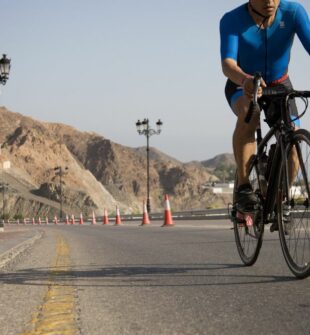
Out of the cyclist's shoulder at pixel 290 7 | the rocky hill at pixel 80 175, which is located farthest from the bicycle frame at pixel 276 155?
the rocky hill at pixel 80 175

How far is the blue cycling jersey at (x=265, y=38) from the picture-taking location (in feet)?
16.8

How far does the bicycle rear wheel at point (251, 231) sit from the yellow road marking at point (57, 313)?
1.64 metres

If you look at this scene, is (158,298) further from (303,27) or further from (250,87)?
(303,27)

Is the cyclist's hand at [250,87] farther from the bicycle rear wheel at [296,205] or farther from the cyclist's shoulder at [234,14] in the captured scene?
the cyclist's shoulder at [234,14]

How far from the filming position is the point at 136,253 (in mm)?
8148

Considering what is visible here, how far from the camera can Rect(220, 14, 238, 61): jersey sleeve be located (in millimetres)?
5117

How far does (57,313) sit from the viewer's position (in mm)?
3641

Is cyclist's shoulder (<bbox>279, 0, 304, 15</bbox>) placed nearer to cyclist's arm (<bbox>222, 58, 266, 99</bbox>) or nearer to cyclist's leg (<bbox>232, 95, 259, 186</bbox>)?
cyclist's arm (<bbox>222, 58, 266, 99</bbox>)

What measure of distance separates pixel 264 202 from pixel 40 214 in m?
98.4

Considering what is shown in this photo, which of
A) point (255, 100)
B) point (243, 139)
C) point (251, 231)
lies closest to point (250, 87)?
point (255, 100)

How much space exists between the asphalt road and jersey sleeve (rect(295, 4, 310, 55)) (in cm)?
184

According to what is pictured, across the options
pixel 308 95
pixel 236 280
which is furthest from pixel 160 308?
pixel 308 95

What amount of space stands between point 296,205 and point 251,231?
1.13 metres

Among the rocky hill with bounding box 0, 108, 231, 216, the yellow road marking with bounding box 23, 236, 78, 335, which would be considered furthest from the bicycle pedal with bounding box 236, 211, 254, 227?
the rocky hill with bounding box 0, 108, 231, 216
